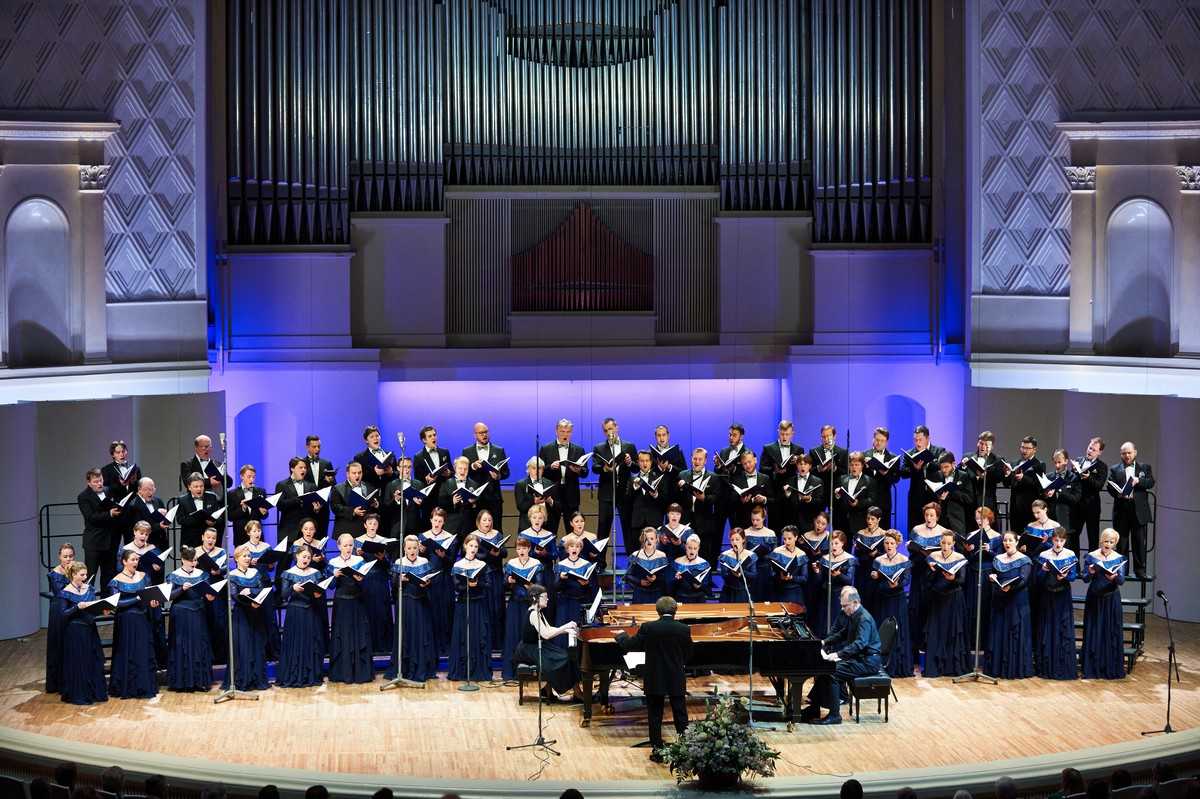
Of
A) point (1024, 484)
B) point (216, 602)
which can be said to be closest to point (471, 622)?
point (216, 602)

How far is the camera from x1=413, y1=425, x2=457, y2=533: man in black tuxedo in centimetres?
1330

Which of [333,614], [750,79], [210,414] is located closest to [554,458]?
[333,614]

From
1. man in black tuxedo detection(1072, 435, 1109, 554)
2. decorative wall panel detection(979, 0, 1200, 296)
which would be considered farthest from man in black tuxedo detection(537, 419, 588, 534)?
decorative wall panel detection(979, 0, 1200, 296)

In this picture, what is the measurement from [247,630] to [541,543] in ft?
7.37

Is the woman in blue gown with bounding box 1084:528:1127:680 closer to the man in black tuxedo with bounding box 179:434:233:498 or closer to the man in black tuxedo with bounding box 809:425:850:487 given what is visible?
the man in black tuxedo with bounding box 809:425:850:487

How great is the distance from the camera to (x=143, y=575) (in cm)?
1206

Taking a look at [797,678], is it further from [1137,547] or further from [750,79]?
[750,79]

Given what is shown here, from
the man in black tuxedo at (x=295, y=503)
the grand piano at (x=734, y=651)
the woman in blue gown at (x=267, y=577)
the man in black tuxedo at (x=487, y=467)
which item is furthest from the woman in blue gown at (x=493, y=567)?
the woman in blue gown at (x=267, y=577)

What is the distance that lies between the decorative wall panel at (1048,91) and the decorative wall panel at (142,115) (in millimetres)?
6899

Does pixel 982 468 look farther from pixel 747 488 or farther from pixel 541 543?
pixel 541 543

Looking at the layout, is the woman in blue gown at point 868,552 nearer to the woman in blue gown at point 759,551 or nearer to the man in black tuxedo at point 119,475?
the woman in blue gown at point 759,551

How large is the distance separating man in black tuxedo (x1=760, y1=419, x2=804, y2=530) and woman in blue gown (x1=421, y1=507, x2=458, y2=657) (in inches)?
107

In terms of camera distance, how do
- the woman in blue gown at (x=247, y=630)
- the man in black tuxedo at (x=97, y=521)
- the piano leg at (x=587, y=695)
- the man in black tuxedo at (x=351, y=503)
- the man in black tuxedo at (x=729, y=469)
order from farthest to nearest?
the man in black tuxedo at (x=729, y=469)
the man in black tuxedo at (x=351, y=503)
the man in black tuxedo at (x=97, y=521)
the woman in blue gown at (x=247, y=630)
the piano leg at (x=587, y=695)

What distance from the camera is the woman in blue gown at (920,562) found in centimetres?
1257
